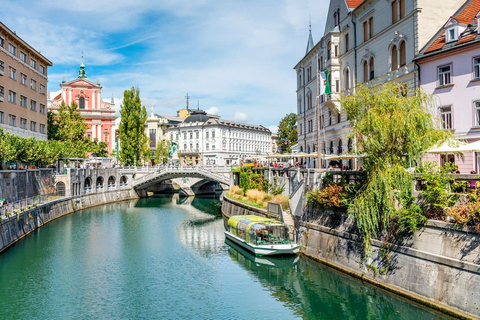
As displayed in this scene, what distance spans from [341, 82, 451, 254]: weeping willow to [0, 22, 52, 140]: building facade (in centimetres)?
4340

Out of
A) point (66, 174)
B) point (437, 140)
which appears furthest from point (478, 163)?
point (66, 174)

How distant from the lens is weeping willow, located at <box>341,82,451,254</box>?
79.1 feet

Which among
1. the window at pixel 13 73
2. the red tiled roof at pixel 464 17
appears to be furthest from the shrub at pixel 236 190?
the window at pixel 13 73

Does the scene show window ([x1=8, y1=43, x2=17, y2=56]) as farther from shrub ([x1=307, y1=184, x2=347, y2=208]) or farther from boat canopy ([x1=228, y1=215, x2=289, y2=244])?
shrub ([x1=307, y1=184, x2=347, y2=208])

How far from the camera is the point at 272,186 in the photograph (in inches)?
1816

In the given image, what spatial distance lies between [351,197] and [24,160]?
3880cm

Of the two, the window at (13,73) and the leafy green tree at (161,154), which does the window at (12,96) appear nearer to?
the window at (13,73)

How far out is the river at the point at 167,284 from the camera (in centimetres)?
2297

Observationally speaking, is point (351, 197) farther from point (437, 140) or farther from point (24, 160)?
point (24, 160)

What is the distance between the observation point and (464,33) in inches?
1254

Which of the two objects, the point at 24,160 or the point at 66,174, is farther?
the point at 66,174

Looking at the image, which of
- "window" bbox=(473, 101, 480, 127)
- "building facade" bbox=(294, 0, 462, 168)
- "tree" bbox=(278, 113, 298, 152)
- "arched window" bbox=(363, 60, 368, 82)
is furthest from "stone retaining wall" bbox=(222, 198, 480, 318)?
"tree" bbox=(278, 113, 298, 152)

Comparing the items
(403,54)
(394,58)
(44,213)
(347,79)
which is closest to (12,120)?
(44,213)

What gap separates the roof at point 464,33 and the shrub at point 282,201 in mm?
17135
